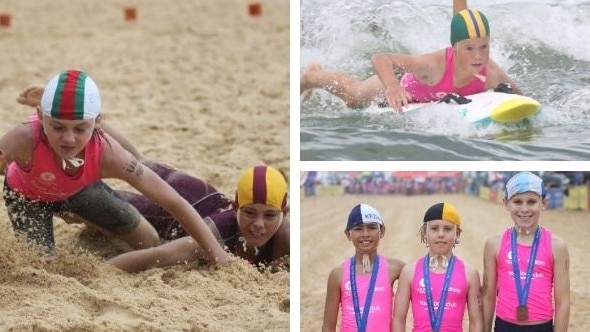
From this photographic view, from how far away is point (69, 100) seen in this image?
139 inches

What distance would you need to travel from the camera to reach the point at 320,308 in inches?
137

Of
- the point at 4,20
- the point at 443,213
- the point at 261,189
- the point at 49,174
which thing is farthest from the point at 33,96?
the point at 4,20

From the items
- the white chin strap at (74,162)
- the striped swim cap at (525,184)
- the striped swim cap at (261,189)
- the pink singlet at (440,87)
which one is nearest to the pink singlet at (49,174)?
the white chin strap at (74,162)

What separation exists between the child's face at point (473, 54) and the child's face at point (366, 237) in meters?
0.62

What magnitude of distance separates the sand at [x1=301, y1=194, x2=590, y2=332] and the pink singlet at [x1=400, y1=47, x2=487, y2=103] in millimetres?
345

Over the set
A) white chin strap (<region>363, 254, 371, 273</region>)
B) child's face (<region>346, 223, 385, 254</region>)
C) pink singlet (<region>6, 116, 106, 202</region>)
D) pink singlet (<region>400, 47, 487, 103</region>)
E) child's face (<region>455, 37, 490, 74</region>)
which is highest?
child's face (<region>455, 37, 490, 74</region>)

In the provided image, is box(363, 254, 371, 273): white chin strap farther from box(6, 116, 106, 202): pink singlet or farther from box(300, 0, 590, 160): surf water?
box(6, 116, 106, 202): pink singlet

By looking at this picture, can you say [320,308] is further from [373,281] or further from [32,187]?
[32,187]

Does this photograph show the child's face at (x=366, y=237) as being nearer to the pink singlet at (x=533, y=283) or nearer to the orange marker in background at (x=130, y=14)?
the pink singlet at (x=533, y=283)

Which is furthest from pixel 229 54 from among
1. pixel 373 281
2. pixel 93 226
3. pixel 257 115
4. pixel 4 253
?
pixel 373 281

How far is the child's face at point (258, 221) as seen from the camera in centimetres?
385

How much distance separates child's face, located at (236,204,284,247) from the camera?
3846mm

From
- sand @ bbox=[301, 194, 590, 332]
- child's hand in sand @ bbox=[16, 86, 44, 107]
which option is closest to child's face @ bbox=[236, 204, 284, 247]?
sand @ bbox=[301, 194, 590, 332]

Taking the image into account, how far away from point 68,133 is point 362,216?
1088 millimetres
